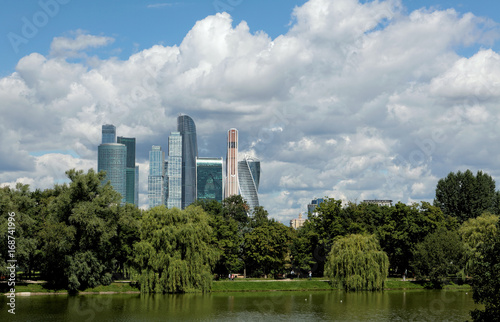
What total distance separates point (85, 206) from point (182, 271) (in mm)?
13253

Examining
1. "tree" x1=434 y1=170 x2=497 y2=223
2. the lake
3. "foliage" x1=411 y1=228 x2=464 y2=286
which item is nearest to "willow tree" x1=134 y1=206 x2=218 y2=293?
the lake

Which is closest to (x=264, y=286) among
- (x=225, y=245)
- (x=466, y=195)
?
(x=225, y=245)

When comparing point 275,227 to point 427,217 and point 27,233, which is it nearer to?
point 427,217

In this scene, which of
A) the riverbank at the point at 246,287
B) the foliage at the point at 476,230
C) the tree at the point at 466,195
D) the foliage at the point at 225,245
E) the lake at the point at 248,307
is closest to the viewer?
the lake at the point at 248,307

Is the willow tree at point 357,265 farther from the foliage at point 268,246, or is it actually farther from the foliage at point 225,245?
the foliage at point 225,245

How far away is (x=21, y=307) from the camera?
4616cm

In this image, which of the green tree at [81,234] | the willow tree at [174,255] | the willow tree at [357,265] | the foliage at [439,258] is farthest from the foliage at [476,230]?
the green tree at [81,234]

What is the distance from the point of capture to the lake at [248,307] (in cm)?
4162

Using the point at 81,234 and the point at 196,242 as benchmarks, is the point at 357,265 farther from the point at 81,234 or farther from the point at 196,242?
the point at 81,234

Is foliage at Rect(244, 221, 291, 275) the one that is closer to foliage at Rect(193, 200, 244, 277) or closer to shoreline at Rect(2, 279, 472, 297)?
foliage at Rect(193, 200, 244, 277)

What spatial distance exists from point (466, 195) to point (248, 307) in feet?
197

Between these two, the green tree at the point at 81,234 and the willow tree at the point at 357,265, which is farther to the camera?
the willow tree at the point at 357,265

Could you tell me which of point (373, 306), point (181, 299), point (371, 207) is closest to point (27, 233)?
point (181, 299)

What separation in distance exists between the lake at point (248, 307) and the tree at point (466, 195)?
3535 cm
